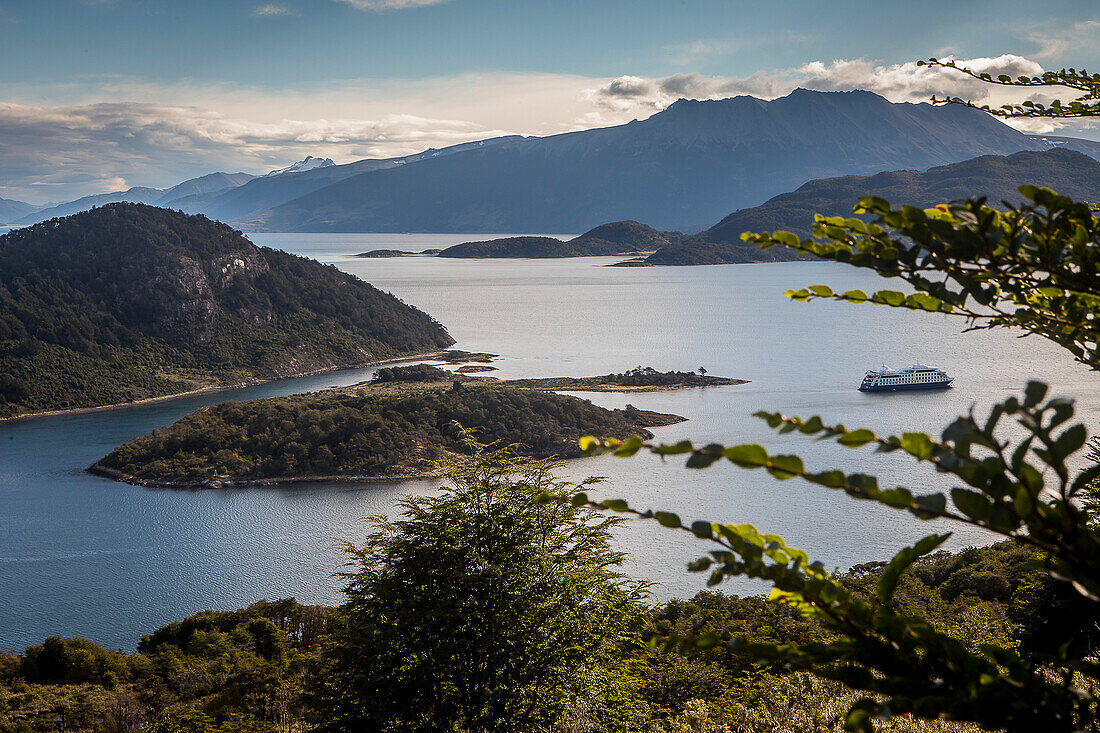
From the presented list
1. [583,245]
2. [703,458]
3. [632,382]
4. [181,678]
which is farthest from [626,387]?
[583,245]

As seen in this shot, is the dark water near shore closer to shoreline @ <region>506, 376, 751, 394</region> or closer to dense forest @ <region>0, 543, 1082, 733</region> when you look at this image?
shoreline @ <region>506, 376, 751, 394</region>

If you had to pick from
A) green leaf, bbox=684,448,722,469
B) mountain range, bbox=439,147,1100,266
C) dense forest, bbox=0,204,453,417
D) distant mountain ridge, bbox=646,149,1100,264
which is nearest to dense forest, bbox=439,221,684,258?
mountain range, bbox=439,147,1100,266

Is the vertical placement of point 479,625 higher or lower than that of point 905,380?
higher

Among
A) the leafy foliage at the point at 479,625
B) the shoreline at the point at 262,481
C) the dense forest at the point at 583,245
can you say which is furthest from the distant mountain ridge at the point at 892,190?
the leafy foliage at the point at 479,625

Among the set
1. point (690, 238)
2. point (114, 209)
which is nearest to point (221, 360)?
point (114, 209)

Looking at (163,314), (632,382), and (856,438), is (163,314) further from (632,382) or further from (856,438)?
(856,438)
